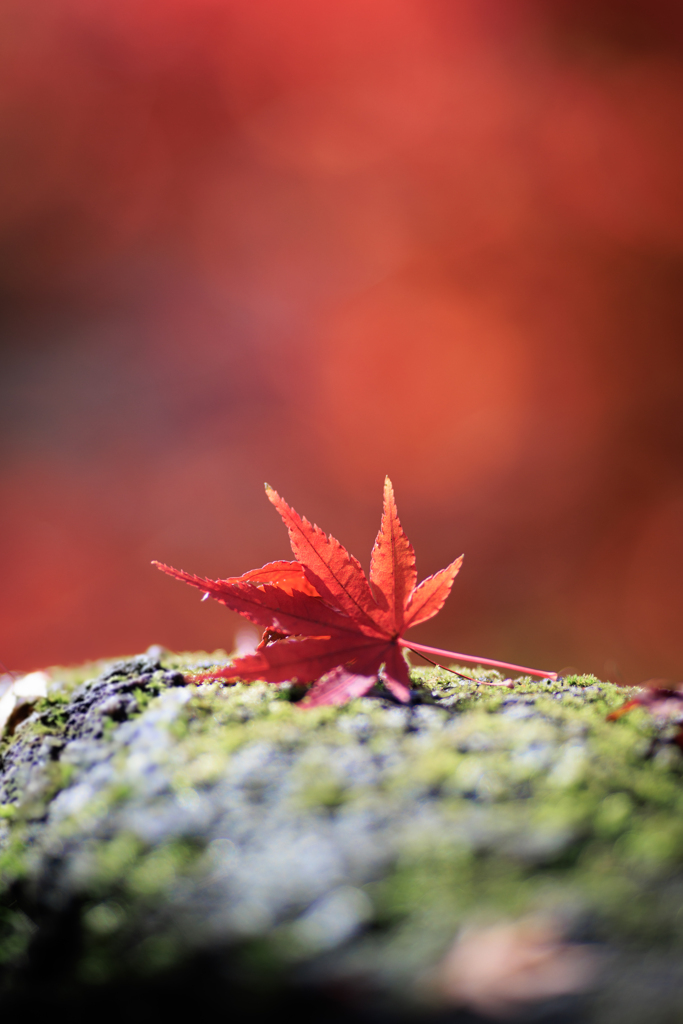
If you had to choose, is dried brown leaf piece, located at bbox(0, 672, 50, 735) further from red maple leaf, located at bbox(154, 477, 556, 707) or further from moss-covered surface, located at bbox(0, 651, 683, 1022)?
red maple leaf, located at bbox(154, 477, 556, 707)

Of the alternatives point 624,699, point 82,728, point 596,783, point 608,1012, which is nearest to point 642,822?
point 596,783

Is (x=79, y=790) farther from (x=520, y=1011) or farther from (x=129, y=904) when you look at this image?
(x=520, y=1011)

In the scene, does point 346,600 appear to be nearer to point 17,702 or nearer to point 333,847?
point 333,847

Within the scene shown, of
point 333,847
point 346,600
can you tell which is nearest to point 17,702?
point 346,600

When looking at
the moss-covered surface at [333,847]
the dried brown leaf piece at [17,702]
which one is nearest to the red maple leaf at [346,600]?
the moss-covered surface at [333,847]

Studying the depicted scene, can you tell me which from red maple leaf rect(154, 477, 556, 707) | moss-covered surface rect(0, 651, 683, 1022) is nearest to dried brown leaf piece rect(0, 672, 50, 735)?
moss-covered surface rect(0, 651, 683, 1022)
